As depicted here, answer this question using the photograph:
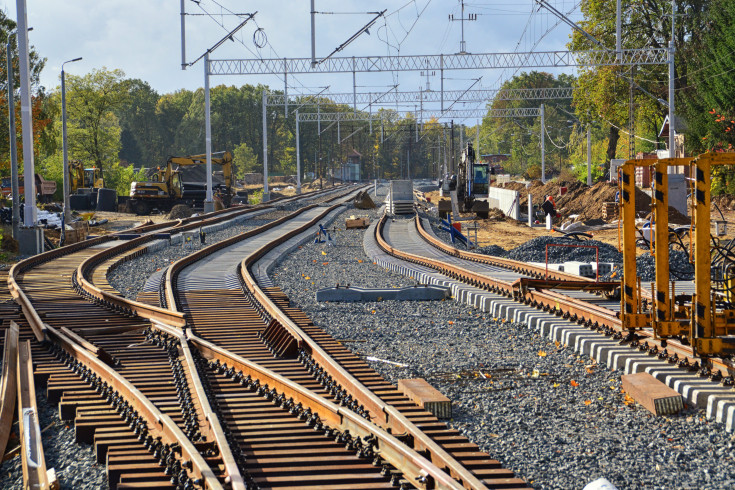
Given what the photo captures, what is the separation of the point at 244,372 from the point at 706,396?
4389 millimetres

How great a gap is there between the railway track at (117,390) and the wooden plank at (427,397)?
6.06 ft

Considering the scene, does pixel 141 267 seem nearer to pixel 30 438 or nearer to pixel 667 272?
pixel 30 438

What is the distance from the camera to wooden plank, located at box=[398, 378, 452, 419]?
766 centimetres

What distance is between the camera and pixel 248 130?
14375 centimetres

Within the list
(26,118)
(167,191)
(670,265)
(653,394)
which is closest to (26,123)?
(26,118)

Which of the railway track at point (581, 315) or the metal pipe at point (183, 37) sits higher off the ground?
the metal pipe at point (183, 37)

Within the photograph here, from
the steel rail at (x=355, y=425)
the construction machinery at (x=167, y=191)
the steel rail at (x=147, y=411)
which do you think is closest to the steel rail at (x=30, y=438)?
the steel rail at (x=147, y=411)

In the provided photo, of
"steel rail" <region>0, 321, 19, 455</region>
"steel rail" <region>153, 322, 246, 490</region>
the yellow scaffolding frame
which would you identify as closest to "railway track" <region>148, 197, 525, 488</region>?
"steel rail" <region>153, 322, 246, 490</region>

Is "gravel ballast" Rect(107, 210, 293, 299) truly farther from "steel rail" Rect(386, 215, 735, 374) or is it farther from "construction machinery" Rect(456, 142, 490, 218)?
"construction machinery" Rect(456, 142, 490, 218)

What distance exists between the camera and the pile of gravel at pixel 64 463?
629 centimetres

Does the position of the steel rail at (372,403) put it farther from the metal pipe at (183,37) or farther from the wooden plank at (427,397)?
the metal pipe at (183,37)

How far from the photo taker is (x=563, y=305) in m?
12.1

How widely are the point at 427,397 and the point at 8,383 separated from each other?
4.27m

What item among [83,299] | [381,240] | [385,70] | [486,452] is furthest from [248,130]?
[486,452]
